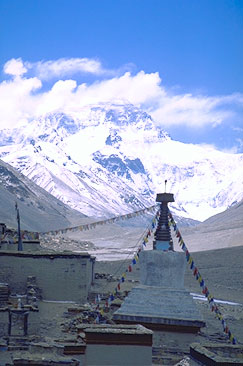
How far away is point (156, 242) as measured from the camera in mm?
11266

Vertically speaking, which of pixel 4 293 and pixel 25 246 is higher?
pixel 25 246

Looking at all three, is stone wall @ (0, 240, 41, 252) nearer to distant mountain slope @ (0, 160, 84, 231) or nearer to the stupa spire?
the stupa spire

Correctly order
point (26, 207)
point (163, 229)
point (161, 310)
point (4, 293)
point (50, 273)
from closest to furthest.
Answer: point (161, 310) → point (163, 229) → point (4, 293) → point (50, 273) → point (26, 207)

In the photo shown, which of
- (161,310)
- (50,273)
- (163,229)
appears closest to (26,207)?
(50,273)

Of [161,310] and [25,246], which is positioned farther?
[25,246]

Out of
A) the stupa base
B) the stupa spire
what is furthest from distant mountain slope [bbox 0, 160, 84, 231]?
the stupa base

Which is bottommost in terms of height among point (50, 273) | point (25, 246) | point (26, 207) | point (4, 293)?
point (4, 293)

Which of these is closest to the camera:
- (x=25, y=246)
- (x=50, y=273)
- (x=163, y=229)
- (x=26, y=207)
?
(x=163, y=229)

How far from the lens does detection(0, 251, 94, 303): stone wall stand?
1922cm

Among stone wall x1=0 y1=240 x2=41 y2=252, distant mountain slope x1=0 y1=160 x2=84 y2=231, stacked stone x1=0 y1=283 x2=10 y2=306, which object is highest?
distant mountain slope x1=0 y1=160 x2=84 y2=231

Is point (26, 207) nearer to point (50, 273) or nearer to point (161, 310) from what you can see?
point (50, 273)

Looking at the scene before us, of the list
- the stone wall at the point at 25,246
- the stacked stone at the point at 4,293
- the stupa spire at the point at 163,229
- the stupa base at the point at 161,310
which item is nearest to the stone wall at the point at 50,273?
the stacked stone at the point at 4,293

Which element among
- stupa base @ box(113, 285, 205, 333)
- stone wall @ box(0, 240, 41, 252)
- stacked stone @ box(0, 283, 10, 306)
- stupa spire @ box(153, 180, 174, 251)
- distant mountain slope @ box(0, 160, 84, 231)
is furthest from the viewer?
distant mountain slope @ box(0, 160, 84, 231)

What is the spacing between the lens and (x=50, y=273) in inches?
766
